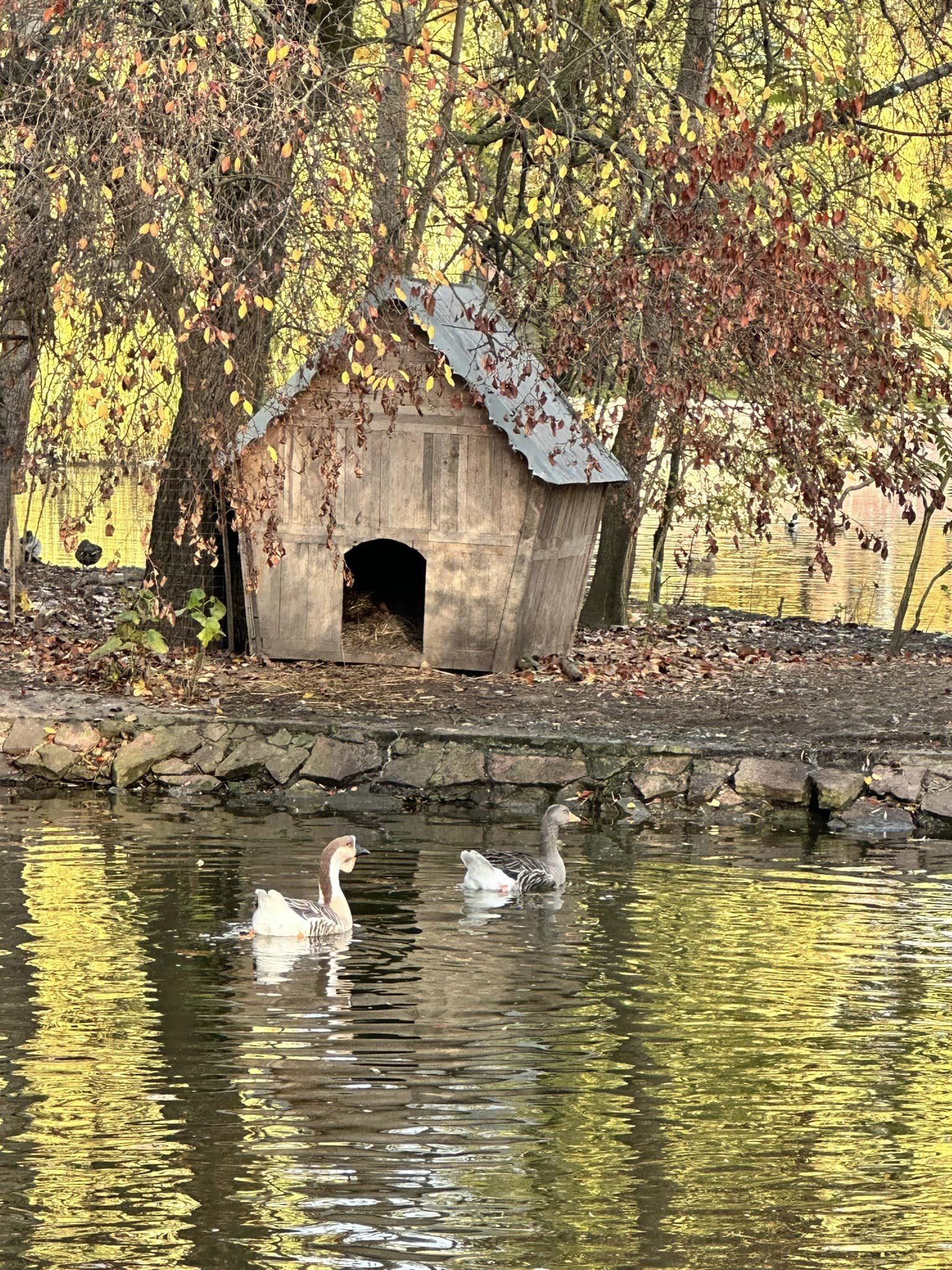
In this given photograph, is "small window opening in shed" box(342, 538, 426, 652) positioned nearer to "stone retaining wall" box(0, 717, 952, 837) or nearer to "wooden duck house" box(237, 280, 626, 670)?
"wooden duck house" box(237, 280, 626, 670)

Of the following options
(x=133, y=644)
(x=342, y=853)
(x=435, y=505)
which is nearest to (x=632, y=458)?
(x=435, y=505)

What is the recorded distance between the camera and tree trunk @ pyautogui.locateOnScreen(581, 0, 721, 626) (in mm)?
18797

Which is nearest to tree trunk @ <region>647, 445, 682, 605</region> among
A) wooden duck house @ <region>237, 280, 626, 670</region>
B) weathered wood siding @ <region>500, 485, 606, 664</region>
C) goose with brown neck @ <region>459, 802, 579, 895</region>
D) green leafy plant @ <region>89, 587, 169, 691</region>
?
weathered wood siding @ <region>500, 485, 606, 664</region>

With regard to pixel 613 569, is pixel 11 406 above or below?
above

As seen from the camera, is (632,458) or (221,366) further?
(632,458)

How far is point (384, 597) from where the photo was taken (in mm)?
20266

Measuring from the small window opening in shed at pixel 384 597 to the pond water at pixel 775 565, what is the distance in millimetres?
2349

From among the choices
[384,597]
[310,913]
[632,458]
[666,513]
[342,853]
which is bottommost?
[310,913]

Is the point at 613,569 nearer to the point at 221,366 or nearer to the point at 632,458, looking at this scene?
the point at 632,458

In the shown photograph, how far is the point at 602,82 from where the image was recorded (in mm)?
15000

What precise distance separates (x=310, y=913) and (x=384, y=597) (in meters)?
10.1

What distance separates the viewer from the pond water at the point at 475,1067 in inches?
259

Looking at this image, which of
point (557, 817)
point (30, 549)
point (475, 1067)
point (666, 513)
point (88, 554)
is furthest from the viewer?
point (88, 554)

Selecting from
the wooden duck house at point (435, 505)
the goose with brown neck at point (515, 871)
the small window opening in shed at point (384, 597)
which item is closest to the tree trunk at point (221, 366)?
the wooden duck house at point (435, 505)
